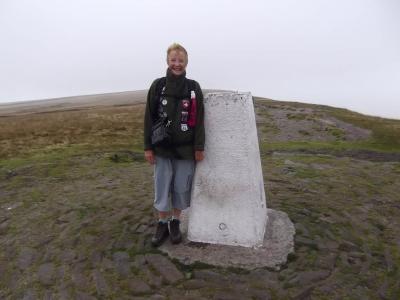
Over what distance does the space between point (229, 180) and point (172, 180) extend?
3.36 feet

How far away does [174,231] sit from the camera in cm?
732

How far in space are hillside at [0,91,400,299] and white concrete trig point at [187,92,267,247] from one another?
0.83 meters

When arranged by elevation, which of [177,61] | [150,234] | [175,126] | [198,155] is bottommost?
[150,234]

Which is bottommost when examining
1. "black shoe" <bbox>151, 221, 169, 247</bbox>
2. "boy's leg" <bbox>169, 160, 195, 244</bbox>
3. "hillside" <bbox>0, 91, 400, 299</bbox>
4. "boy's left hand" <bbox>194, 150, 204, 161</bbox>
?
"hillside" <bbox>0, 91, 400, 299</bbox>

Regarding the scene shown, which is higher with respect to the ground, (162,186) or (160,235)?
(162,186)

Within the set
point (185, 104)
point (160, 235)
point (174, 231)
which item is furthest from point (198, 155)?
point (160, 235)

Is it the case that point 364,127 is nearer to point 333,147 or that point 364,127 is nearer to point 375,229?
point 333,147

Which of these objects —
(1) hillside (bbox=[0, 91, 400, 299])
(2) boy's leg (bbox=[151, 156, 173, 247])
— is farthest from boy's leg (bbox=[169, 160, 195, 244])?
(1) hillside (bbox=[0, 91, 400, 299])

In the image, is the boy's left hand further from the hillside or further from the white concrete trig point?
the hillside

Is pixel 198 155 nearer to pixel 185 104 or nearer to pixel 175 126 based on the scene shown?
pixel 175 126

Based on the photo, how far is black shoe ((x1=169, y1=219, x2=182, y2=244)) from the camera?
7230 mm

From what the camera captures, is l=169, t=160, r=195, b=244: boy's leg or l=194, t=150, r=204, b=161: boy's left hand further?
l=169, t=160, r=195, b=244: boy's leg

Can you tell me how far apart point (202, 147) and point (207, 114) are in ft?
2.00

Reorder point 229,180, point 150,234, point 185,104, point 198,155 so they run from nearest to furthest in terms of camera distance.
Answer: point 185,104 → point 198,155 → point 229,180 → point 150,234
